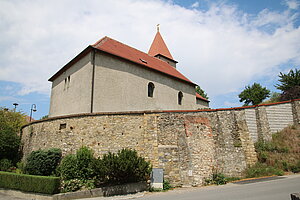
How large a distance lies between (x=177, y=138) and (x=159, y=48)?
2036 centimetres

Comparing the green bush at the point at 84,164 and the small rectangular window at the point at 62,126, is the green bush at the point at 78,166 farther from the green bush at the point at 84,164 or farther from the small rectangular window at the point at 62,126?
the small rectangular window at the point at 62,126

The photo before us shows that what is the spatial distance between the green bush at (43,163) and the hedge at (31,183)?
0.64 metres

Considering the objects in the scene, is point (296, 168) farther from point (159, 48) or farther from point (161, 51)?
point (159, 48)

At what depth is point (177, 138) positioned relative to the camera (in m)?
12.0

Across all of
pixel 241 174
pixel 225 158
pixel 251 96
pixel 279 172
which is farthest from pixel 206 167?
pixel 251 96

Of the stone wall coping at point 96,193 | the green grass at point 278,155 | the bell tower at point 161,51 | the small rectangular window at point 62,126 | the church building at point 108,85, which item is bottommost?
the stone wall coping at point 96,193

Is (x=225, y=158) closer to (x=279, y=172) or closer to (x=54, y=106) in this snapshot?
(x=279, y=172)

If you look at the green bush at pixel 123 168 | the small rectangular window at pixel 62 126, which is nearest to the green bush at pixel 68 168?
the green bush at pixel 123 168

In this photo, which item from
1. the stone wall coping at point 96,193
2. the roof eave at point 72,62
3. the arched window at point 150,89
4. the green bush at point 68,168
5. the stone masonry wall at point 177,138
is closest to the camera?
the stone wall coping at point 96,193

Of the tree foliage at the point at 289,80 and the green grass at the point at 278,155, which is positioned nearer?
the green grass at the point at 278,155

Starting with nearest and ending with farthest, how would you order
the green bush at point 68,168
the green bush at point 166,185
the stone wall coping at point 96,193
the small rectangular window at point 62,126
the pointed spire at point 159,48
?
the stone wall coping at point 96,193, the green bush at point 68,168, the green bush at point 166,185, the small rectangular window at point 62,126, the pointed spire at point 159,48

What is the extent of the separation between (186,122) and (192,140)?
3.79ft

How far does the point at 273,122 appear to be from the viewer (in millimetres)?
13219

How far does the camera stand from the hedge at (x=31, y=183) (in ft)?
31.4
